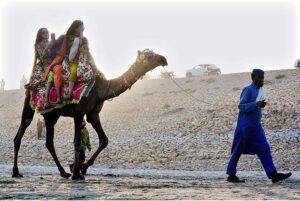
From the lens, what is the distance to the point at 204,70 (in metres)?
47.3

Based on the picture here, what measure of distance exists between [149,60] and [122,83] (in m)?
0.67

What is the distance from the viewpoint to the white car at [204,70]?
Result: 155ft

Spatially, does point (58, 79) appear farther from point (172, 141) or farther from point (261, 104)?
point (172, 141)

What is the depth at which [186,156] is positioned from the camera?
18.2m

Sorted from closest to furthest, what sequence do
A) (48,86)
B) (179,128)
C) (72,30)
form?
(48,86) < (72,30) < (179,128)

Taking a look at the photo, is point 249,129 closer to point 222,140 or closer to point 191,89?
point 222,140

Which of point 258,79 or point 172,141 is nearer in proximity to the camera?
point 258,79

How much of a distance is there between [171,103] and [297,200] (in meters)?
25.5

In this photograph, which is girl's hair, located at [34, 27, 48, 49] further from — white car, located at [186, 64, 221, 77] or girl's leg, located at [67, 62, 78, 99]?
white car, located at [186, 64, 221, 77]

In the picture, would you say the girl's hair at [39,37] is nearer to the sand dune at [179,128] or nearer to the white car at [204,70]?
the sand dune at [179,128]

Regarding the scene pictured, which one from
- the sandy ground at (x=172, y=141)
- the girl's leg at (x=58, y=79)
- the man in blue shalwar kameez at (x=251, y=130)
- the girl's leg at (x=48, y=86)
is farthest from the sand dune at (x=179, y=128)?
the girl's leg at (x=58, y=79)

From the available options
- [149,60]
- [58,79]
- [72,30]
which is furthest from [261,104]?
[72,30]

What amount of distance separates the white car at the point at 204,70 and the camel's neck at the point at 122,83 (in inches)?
1468

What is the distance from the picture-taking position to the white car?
1858 inches
